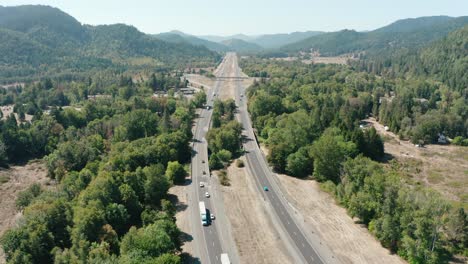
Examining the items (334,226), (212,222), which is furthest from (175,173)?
(334,226)

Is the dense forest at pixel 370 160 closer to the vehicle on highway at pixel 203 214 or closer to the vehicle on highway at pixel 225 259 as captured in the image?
the vehicle on highway at pixel 225 259

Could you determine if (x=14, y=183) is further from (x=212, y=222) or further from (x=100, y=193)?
(x=212, y=222)

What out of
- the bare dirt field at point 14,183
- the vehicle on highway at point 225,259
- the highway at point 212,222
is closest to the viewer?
the vehicle on highway at point 225,259

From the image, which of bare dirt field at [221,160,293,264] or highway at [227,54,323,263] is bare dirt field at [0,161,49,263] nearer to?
bare dirt field at [221,160,293,264]

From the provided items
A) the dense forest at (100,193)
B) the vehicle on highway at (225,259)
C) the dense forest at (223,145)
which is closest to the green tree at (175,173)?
the dense forest at (100,193)

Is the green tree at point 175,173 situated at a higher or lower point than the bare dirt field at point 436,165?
higher

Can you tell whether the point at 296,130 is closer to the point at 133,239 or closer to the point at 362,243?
the point at 362,243

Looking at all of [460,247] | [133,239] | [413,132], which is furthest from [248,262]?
[413,132]
